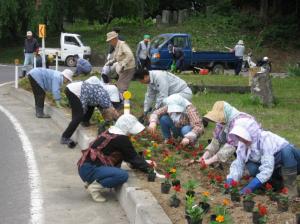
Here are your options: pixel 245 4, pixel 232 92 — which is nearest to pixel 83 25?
pixel 245 4

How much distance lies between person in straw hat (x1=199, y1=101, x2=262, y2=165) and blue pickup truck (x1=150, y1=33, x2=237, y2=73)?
19.0 m

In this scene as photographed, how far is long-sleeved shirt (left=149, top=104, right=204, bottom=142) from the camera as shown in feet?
27.7

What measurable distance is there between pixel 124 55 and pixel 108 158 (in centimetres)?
644

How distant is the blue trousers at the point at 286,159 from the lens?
21.3 feet

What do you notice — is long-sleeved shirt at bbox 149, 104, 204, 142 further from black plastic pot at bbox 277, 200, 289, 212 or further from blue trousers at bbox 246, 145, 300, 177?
black plastic pot at bbox 277, 200, 289, 212

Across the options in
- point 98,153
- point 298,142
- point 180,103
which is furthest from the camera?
point 298,142

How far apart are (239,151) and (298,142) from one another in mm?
3284

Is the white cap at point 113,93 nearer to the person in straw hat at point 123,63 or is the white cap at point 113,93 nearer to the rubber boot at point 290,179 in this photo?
the person in straw hat at point 123,63

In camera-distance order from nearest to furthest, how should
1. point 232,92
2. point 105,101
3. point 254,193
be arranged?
point 254,193 → point 105,101 → point 232,92

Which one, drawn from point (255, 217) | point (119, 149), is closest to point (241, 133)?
point (255, 217)

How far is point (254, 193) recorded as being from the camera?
6359 mm

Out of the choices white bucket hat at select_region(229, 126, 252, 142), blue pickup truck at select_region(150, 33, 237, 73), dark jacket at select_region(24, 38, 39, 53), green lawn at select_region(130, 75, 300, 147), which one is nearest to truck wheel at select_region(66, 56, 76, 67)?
blue pickup truck at select_region(150, 33, 237, 73)

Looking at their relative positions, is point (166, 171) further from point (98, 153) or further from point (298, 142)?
point (298, 142)

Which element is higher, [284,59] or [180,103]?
[180,103]
